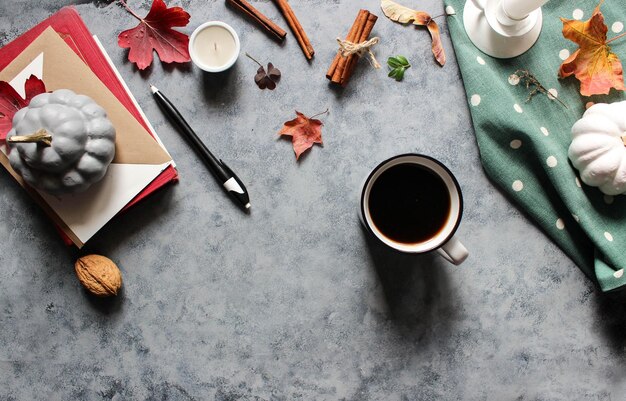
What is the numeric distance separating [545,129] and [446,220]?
0.88 feet

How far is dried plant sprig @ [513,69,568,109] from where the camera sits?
101 centimetres

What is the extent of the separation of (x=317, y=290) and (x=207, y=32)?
1.62 ft

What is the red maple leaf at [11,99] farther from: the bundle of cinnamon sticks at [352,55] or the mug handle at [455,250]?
the mug handle at [455,250]

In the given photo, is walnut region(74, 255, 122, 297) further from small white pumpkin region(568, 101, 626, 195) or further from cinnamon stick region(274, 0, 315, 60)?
small white pumpkin region(568, 101, 626, 195)

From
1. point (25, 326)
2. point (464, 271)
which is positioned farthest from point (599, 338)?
point (25, 326)

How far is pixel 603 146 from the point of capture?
3.07 ft

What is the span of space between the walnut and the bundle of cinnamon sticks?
508 mm

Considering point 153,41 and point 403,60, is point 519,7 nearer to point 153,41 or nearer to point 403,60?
point 403,60

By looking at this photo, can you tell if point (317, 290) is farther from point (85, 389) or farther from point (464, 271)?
point (85, 389)

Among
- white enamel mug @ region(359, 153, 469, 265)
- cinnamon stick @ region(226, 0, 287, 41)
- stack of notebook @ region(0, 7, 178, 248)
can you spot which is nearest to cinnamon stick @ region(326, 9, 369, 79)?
cinnamon stick @ region(226, 0, 287, 41)

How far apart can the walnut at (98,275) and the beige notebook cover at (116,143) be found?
0.04 meters

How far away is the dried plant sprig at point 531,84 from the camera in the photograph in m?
1.01

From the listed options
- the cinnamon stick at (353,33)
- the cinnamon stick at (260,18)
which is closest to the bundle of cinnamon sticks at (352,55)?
the cinnamon stick at (353,33)

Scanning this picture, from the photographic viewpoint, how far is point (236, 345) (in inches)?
40.6
